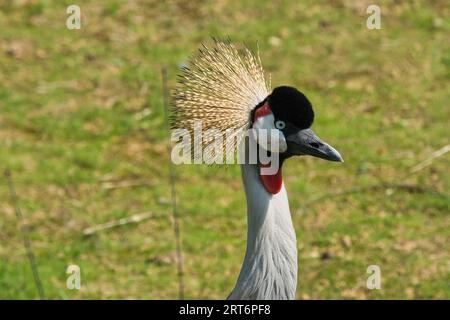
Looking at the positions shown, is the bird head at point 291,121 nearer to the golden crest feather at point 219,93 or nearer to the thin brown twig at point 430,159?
the golden crest feather at point 219,93

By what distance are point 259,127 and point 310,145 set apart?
167 mm

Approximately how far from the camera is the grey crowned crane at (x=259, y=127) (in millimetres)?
2900

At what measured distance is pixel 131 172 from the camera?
533 cm

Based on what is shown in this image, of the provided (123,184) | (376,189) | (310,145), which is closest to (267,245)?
(310,145)

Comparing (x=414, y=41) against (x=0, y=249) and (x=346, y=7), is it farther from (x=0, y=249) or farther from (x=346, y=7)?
(x=0, y=249)

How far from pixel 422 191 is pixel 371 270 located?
0.78m

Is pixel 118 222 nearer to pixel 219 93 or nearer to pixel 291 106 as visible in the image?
pixel 219 93

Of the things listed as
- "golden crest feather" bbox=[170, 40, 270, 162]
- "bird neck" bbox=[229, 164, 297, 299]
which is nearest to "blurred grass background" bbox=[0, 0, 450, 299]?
"bird neck" bbox=[229, 164, 297, 299]

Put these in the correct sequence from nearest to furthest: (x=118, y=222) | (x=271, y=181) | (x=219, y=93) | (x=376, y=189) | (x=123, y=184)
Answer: (x=271, y=181) < (x=219, y=93) < (x=118, y=222) < (x=376, y=189) < (x=123, y=184)

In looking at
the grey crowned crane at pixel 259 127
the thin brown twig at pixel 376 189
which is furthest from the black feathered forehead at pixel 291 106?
the thin brown twig at pixel 376 189

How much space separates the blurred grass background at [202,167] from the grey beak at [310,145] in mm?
1480

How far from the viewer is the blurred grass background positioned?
452 cm

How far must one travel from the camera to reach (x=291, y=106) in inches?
114

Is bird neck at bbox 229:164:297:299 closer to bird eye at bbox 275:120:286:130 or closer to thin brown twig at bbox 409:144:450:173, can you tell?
bird eye at bbox 275:120:286:130
